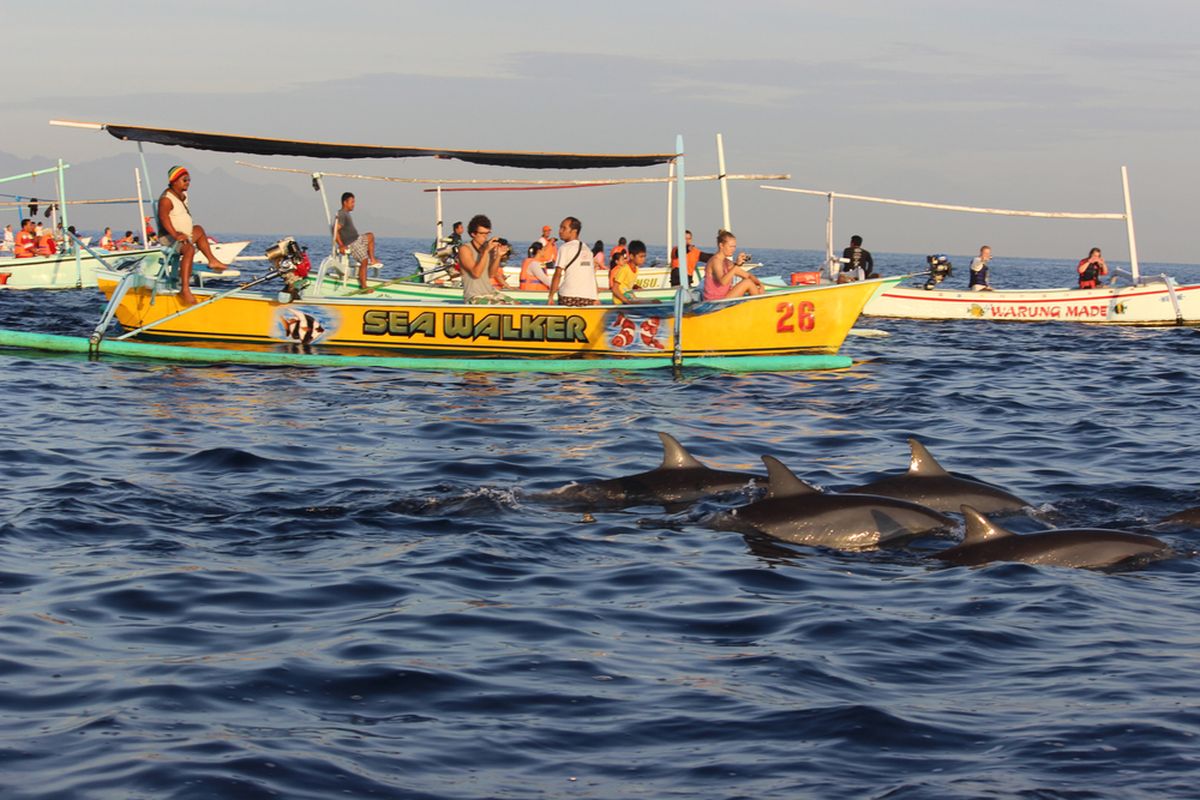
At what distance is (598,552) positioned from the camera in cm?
913

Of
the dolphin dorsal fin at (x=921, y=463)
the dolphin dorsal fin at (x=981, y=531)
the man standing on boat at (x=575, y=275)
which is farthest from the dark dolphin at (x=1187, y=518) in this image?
the man standing on boat at (x=575, y=275)

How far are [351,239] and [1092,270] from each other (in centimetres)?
1594

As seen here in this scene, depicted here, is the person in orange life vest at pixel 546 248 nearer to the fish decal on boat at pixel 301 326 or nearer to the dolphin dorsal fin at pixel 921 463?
the fish decal on boat at pixel 301 326

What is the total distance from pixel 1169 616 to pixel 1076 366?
50.1ft

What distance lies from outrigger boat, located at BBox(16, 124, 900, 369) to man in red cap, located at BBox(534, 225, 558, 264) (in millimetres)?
10396

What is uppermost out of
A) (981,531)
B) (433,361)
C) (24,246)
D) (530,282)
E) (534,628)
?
(24,246)

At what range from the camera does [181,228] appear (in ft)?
62.0

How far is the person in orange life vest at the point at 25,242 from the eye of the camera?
120 ft

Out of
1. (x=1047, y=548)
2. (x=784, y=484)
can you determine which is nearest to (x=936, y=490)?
(x=784, y=484)

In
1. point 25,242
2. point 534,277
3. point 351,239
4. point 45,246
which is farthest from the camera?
point 45,246

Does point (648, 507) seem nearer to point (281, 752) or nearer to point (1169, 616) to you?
point (1169, 616)

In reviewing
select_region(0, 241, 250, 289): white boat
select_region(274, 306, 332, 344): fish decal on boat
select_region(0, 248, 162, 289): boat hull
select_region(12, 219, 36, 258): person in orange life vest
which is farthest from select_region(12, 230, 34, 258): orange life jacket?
select_region(274, 306, 332, 344): fish decal on boat

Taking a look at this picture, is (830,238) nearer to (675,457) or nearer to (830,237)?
(830,237)

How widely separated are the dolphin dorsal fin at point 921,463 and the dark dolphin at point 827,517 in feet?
2.44
